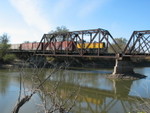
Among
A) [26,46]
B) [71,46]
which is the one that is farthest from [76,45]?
[26,46]

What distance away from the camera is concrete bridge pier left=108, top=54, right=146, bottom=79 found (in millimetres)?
33659

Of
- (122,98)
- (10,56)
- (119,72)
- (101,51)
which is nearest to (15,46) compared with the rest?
(10,56)

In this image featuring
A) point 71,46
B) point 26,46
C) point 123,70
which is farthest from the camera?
point 26,46

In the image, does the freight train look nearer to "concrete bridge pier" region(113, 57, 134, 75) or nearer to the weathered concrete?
"concrete bridge pier" region(113, 57, 134, 75)

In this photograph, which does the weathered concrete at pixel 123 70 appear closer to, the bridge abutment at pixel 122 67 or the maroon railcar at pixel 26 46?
the bridge abutment at pixel 122 67

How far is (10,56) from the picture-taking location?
5275 centimetres

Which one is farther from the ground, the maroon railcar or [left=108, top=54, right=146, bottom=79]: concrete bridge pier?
the maroon railcar

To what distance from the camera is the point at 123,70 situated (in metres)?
35.0

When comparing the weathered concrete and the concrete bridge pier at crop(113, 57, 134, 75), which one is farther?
the concrete bridge pier at crop(113, 57, 134, 75)

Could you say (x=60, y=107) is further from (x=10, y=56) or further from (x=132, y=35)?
(x=10, y=56)

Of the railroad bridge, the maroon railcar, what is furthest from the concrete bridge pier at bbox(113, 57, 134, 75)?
the maroon railcar

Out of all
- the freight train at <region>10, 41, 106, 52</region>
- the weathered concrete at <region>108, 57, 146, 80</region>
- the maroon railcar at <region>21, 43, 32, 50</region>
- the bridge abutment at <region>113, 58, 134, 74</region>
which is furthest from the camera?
the maroon railcar at <region>21, 43, 32, 50</region>

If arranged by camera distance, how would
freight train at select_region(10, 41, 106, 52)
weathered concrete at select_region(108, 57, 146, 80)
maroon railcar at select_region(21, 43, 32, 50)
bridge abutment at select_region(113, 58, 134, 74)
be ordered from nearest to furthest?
weathered concrete at select_region(108, 57, 146, 80) < bridge abutment at select_region(113, 58, 134, 74) < freight train at select_region(10, 41, 106, 52) < maroon railcar at select_region(21, 43, 32, 50)

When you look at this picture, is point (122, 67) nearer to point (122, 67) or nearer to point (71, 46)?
point (122, 67)
